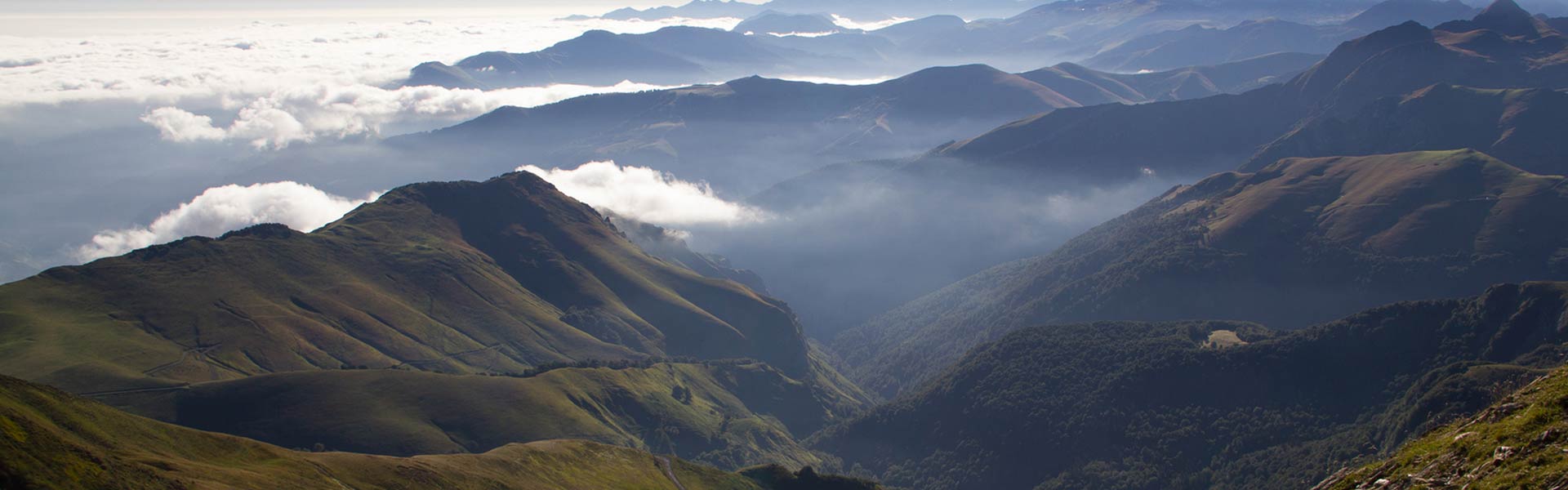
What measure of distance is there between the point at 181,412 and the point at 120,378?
2287 centimetres

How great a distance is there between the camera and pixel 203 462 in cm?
10219

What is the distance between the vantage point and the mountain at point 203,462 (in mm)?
78125

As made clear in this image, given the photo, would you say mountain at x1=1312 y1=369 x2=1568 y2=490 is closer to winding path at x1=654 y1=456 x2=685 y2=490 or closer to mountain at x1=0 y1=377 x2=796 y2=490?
mountain at x1=0 y1=377 x2=796 y2=490

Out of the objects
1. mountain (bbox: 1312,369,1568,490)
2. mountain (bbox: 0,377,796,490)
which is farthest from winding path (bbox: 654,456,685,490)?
mountain (bbox: 1312,369,1568,490)

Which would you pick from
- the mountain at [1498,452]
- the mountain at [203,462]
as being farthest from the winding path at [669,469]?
the mountain at [1498,452]

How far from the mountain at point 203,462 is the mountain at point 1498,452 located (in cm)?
8661

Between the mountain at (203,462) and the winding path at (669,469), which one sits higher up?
the mountain at (203,462)

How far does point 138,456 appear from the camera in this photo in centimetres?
9112

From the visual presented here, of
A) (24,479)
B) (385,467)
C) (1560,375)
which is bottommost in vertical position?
(385,467)

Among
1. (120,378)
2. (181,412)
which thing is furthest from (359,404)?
(120,378)

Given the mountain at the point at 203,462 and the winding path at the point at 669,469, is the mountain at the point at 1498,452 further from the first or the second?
the winding path at the point at 669,469

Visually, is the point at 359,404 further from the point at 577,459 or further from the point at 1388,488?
the point at 1388,488

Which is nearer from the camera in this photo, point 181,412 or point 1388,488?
point 1388,488

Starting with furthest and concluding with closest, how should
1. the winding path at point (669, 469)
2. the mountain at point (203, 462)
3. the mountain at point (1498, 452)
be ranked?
the winding path at point (669, 469)
the mountain at point (203, 462)
the mountain at point (1498, 452)
